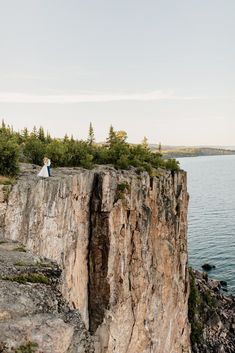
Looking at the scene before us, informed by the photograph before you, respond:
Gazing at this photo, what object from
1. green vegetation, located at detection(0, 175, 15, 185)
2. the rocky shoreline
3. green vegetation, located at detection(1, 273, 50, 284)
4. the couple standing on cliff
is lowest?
the rocky shoreline

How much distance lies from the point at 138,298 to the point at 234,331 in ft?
117

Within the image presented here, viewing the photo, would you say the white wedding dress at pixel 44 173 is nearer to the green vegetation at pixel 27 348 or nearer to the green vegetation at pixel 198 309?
the green vegetation at pixel 27 348

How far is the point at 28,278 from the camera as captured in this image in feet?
43.0

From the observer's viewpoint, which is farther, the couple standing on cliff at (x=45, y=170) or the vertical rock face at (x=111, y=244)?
the couple standing on cliff at (x=45, y=170)

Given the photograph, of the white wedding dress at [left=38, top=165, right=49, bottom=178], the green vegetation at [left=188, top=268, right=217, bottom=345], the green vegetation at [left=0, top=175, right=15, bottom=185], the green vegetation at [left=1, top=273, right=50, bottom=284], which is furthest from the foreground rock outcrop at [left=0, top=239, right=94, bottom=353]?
the green vegetation at [left=188, top=268, right=217, bottom=345]

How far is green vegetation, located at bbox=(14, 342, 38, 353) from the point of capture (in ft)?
28.3

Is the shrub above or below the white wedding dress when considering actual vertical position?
above

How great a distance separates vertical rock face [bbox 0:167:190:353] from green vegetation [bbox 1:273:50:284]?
7.65 metres

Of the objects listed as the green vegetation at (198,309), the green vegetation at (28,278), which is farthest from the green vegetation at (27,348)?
the green vegetation at (198,309)

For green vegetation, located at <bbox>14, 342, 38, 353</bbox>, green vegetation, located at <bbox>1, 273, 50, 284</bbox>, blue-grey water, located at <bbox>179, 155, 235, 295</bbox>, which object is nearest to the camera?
green vegetation, located at <bbox>14, 342, 38, 353</bbox>

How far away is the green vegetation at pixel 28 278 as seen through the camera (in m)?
12.9

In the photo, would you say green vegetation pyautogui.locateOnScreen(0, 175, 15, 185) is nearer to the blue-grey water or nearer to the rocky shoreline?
the rocky shoreline

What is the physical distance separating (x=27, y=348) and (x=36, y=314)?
182cm

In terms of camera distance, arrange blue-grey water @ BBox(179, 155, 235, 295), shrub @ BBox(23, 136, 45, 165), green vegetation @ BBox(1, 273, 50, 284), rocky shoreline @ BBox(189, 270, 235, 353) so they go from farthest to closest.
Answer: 1. blue-grey water @ BBox(179, 155, 235, 295)
2. rocky shoreline @ BBox(189, 270, 235, 353)
3. shrub @ BBox(23, 136, 45, 165)
4. green vegetation @ BBox(1, 273, 50, 284)
